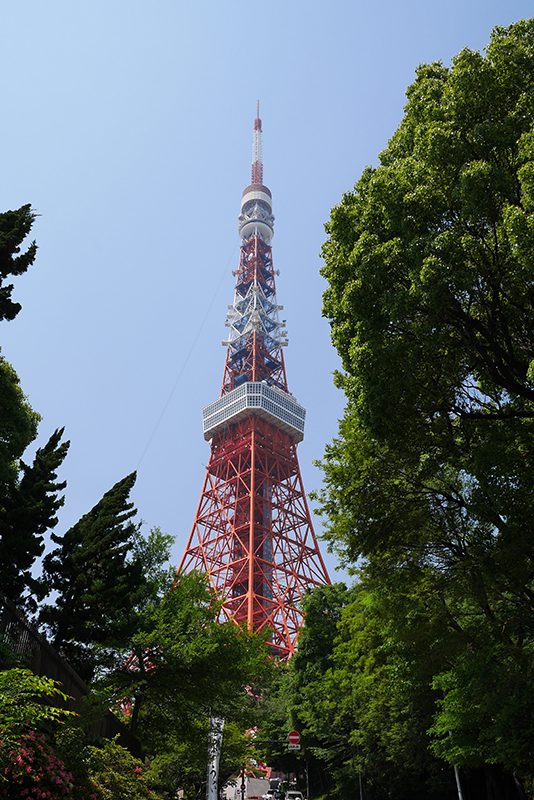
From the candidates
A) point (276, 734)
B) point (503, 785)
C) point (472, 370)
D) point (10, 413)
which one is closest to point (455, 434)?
point (472, 370)

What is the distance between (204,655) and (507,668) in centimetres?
676

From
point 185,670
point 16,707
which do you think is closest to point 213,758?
point 185,670

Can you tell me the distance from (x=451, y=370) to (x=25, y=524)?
1157cm

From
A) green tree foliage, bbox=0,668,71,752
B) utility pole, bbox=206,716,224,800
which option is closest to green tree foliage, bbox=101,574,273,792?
utility pole, bbox=206,716,224,800

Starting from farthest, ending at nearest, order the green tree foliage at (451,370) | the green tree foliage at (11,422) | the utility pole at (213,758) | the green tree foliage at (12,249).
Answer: the utility pole at (213,758) → the green tree foliage at (11,422) → the green tree foliage at (12,249) → the green tree foliage at (451,370)

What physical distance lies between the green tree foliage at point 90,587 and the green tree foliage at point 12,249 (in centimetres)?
750

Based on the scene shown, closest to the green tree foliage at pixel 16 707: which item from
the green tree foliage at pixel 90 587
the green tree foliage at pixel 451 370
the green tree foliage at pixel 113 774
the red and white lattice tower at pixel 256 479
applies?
the green tree foliage at pixel 113 774

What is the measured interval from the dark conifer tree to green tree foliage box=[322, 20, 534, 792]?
852 centimetres

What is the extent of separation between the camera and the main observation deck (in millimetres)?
58094

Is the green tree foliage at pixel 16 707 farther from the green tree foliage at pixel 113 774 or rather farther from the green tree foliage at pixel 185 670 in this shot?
the green tree foliage at pixel 185 670

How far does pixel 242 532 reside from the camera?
55562 mm

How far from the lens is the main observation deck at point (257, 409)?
191ft

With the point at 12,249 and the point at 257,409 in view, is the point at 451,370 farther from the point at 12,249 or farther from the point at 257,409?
the point at 257,409

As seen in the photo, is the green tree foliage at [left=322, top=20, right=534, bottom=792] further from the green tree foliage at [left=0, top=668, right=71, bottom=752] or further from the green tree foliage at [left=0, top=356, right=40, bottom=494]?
the green tree foliage at [left=0, top=356, right=40, bottom=494]
